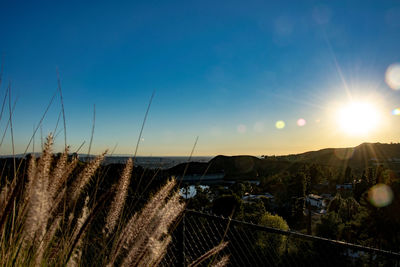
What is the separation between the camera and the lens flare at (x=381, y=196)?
20.7 metres

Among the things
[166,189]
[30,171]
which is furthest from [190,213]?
[30,171]

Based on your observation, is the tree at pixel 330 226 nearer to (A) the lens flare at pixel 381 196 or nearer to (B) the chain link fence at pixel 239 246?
(A) the lens flare at pixel 381 196

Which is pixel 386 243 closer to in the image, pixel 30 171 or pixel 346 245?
pixel 346 245

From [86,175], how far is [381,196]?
81.5ft

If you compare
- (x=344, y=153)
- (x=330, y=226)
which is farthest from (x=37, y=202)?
(x=344, y=153)

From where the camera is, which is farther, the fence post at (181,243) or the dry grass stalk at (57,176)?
the fence post at (181,243)

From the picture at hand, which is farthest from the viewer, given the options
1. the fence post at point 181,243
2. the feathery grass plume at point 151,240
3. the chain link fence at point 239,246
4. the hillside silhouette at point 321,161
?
the hillside silhouette at point 321,161

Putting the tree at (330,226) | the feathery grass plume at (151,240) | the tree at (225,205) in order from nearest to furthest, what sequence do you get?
the feathery grass plume at (151,240) → the tree at (330,226) → the tree at (225,205)

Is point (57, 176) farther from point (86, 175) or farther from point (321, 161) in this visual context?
point (321, 161)

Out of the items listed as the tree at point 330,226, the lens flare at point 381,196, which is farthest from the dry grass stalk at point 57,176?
the tree at point 330,226

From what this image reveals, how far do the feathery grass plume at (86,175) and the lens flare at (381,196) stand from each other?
24196 millimetres

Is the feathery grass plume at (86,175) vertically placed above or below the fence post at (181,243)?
above

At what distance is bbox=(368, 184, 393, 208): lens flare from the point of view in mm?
20703

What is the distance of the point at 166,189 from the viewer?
122 cm
